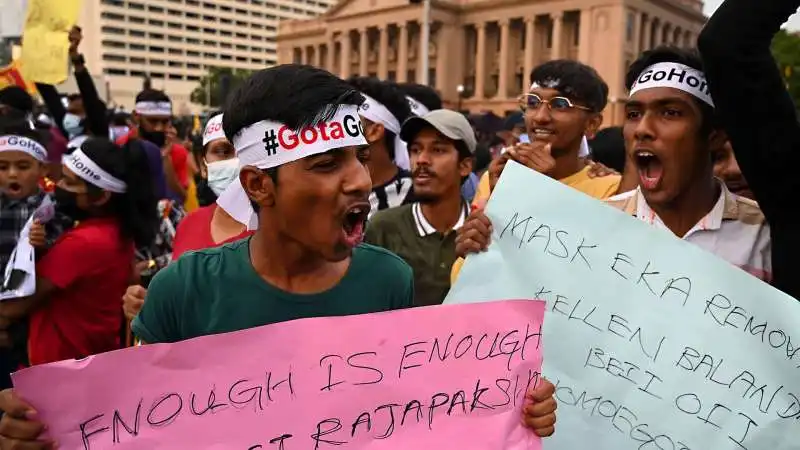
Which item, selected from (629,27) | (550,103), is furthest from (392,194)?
(629,27)

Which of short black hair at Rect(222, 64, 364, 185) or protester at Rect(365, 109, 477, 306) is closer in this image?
short black hair at Rect(222, 64, 364, 185)

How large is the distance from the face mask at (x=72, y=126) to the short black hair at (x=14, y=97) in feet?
1.73

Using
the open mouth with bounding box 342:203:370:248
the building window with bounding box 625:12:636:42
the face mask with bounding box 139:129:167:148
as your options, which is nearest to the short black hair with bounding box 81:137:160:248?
the open mouth with bounding box 342:203:370:248

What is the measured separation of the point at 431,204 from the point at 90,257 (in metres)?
1.74

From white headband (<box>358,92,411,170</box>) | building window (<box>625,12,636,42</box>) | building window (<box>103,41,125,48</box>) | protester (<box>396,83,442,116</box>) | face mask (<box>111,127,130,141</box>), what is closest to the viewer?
white headband (<box>358,92,411,170</box>)

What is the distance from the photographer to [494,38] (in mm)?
65000

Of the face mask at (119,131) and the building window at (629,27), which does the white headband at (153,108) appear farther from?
the building window at (629,27)

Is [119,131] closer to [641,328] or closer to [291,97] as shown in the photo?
[291,97]

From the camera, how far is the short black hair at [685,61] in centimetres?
236

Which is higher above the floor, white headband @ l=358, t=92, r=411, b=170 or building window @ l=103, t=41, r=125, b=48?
white headband @ l=358, t=92, r=411, b=170

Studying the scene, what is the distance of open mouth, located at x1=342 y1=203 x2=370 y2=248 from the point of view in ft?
6.16

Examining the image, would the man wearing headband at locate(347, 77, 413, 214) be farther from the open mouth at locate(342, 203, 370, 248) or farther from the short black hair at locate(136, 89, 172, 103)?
the short black hair at locate(136, 89, 172, 103)

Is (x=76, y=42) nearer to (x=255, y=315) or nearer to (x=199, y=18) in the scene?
(x=255, y=315)

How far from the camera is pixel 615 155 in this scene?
572cm
